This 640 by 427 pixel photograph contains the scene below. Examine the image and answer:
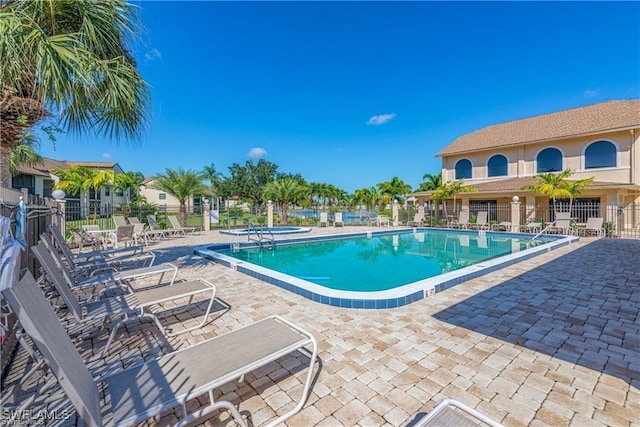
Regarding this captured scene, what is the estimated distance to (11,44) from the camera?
346 centimetres

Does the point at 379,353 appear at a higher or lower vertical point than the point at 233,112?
lower

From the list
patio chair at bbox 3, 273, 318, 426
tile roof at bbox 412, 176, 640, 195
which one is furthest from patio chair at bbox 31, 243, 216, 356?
tile roof at bbox 412, 176, 640, 195

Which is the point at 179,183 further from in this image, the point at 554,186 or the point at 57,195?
the point at 554,186

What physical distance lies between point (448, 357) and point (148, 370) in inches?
114

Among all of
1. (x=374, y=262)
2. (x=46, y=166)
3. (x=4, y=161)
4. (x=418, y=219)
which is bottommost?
(x=374, y=262)

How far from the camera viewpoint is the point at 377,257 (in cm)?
1115

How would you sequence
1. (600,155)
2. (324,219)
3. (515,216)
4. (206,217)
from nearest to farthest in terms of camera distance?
(515,216), (600,155), (206,217), (324,219)

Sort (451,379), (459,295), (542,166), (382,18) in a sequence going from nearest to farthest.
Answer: (451,379)
(459,295)
(382,18)
(542,166)

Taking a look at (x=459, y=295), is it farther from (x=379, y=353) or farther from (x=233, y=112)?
(x=233, y=112)

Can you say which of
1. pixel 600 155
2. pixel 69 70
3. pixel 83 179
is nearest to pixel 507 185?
pixel 600 155

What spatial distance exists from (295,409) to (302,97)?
2847 centimetres

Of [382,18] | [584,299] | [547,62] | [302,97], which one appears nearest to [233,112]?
[302,97]

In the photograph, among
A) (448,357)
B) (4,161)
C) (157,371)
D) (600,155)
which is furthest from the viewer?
(600,155)

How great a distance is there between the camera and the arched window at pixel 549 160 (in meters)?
20.2
